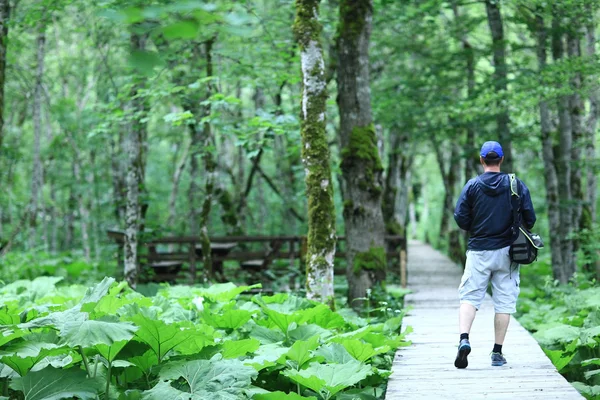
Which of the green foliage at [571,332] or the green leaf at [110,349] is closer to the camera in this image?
the green leaf at [110,349]

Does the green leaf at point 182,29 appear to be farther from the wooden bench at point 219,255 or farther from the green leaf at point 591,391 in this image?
the wooden bench at point 219,255

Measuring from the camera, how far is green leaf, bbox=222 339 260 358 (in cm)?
561

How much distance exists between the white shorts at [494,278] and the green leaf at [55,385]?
3221 mm

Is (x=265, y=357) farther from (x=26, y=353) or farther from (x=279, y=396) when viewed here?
(x=26, y=353)

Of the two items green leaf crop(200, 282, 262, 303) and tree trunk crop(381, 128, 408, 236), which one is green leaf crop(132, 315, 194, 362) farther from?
tree trunk crop(381, 128, 408, 236)

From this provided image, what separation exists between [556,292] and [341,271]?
530 cm

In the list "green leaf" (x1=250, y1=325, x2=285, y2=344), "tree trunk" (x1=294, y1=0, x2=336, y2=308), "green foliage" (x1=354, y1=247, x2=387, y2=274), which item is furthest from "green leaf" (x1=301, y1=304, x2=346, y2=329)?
"green foliage" (x1=354, y1=247, x2=387, y2=274)

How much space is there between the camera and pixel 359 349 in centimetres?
588

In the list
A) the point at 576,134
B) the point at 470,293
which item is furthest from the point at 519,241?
the point at 576,134

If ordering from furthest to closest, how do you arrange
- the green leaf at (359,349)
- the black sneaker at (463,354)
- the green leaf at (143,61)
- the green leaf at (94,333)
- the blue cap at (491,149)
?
the blue cap at (491,149) < the black sneaker at (463,354) < the green leaf at (359,349) < the green leaf at (94,333) < the green leaf at (143,61)

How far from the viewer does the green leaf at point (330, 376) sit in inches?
202

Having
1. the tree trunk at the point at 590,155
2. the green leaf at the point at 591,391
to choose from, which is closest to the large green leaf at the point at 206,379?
the green leaf at the point at 591,391

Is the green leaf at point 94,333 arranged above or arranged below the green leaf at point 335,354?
above

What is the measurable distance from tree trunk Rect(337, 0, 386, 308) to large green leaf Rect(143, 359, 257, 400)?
238 inches
